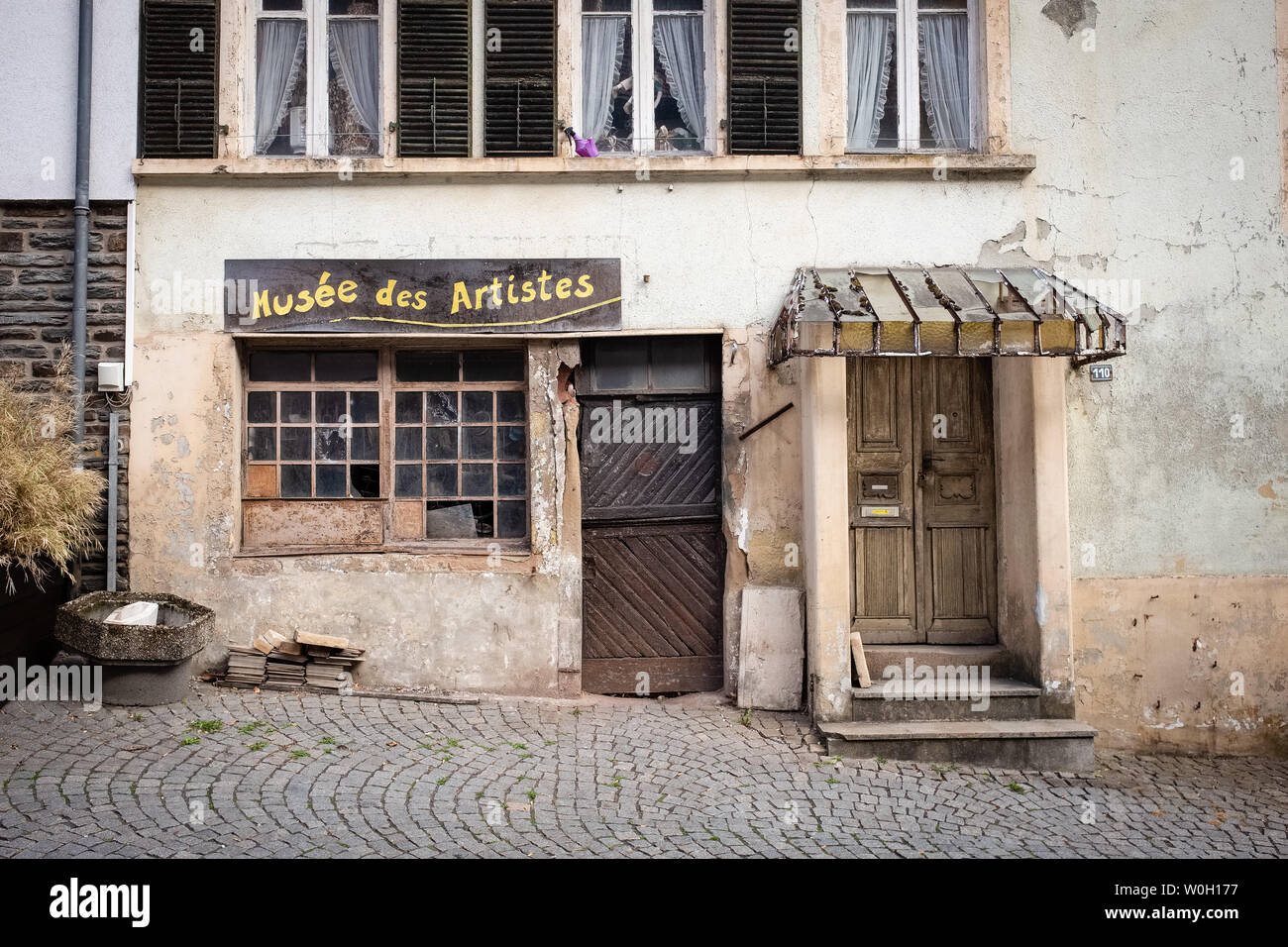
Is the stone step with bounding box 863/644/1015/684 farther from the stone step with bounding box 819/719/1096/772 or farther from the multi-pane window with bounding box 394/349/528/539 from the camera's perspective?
the multi-pane window with bounding box 394/349/528/539

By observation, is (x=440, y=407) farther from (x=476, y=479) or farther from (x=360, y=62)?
(x=360, y=62)

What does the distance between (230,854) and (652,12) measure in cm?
656

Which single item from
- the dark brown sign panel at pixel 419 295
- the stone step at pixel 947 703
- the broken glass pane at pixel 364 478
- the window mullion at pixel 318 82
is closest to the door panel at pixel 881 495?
the stone step at pixel 947 703

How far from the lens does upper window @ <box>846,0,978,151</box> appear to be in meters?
7.59

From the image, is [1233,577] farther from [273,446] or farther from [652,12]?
[273,446]

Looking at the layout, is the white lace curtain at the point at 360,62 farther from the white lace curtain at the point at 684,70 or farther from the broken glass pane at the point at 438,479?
the broken glass pane at the point at 438,479

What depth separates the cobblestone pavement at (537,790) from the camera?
4809 mm

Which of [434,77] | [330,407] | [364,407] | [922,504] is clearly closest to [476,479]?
[364,407]

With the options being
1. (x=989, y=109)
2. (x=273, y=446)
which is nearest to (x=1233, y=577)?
(x=989, y=109)

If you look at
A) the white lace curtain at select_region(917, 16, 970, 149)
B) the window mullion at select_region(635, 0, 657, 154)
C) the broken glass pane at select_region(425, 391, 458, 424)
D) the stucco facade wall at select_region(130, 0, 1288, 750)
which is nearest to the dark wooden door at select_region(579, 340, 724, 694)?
the stucco facade wall at select_region(130, 0, 1288, 750)

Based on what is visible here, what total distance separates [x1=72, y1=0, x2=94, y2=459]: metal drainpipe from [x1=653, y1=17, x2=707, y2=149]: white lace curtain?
4324mm

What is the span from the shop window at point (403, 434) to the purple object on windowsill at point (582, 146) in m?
1.62

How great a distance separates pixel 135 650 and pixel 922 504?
5.80m

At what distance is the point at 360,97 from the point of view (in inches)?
296
